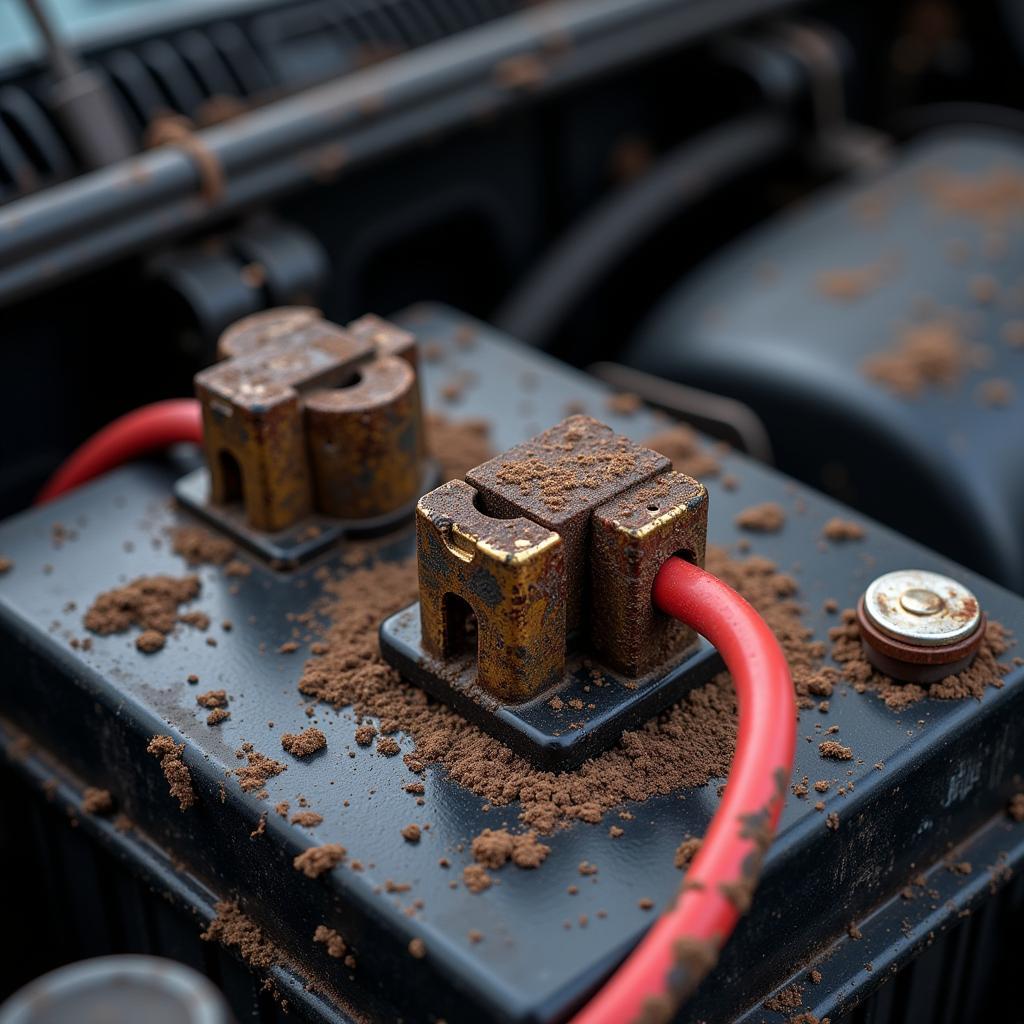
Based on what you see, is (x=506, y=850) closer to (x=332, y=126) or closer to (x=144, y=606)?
(x=144, y=606)

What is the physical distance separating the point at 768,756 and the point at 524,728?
0.16 metres

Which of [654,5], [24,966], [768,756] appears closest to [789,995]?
[768,756]

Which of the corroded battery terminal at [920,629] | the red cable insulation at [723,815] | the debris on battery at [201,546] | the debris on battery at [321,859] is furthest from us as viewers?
the debris on battery at [201,546]

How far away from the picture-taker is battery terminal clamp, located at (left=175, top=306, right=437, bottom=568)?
917 millimetres

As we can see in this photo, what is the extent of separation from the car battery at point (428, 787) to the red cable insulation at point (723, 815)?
5 centimetres

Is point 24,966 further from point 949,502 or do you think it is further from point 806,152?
point 806,152

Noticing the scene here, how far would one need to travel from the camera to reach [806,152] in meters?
1.79

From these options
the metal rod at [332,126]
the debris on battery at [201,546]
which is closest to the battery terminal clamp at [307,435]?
the debris on battery at [201,546]

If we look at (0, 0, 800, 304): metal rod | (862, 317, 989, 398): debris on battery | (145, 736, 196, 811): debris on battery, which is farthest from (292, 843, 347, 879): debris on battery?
(862, 317, 989, 398): debris on battery

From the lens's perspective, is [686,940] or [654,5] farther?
[654,5]

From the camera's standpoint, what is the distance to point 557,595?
78cm

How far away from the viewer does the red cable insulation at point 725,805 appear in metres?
0.63

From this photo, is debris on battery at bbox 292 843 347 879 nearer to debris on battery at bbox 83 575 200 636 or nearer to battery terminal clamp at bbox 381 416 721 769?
battery terminal clamp at bbox 381 416 721 769

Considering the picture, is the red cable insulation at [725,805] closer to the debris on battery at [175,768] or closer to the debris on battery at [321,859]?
the debris on battery at [321,859]
